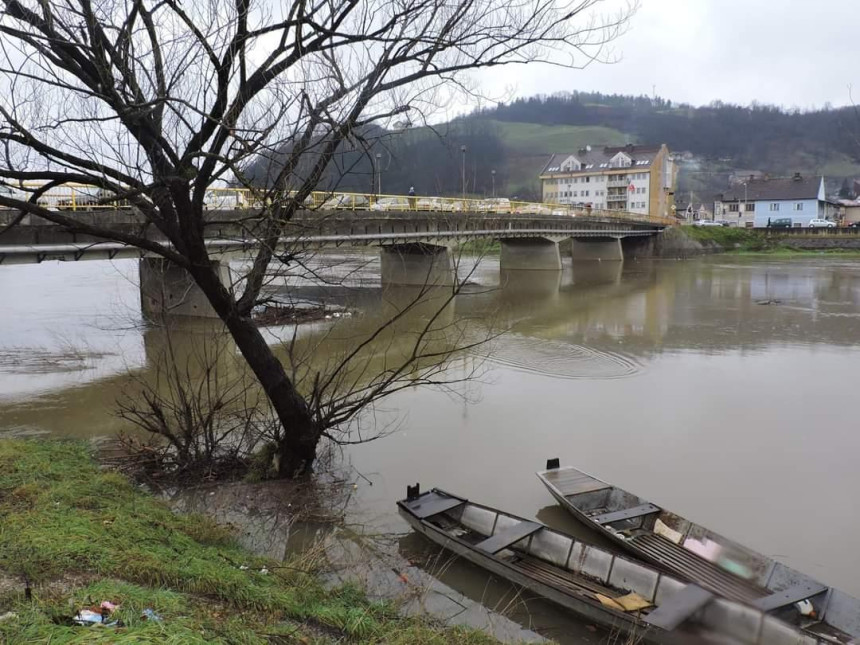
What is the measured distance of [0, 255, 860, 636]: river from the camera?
9.16m

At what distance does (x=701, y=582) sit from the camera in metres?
6.75

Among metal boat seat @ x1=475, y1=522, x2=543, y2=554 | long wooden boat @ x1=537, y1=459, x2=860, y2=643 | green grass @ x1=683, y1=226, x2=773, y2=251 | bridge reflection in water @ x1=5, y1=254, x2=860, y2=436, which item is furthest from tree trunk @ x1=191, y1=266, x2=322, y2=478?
green grass @ x1=683, y1=226, x2=773, y2=251

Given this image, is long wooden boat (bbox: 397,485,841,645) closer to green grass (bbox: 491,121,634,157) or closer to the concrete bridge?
the concrete bridge

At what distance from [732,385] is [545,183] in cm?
9138

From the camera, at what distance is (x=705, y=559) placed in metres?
7.11

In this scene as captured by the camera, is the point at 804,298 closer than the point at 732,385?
No

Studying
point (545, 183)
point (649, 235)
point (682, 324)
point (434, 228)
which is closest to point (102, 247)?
point (434, 228)

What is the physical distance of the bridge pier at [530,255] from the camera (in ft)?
163

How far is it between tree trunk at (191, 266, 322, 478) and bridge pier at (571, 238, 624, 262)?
2170 inches

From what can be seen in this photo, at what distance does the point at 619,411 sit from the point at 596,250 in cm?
5146

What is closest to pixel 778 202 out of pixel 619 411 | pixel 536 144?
pixel 536 144

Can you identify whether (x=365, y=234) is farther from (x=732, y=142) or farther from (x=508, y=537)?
(x=732, y=142)

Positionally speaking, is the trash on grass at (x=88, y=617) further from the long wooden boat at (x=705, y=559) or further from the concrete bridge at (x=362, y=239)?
the long wooden boat at (x=705, y=559)

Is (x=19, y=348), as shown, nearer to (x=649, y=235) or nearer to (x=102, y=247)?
(x=102, y=247)
